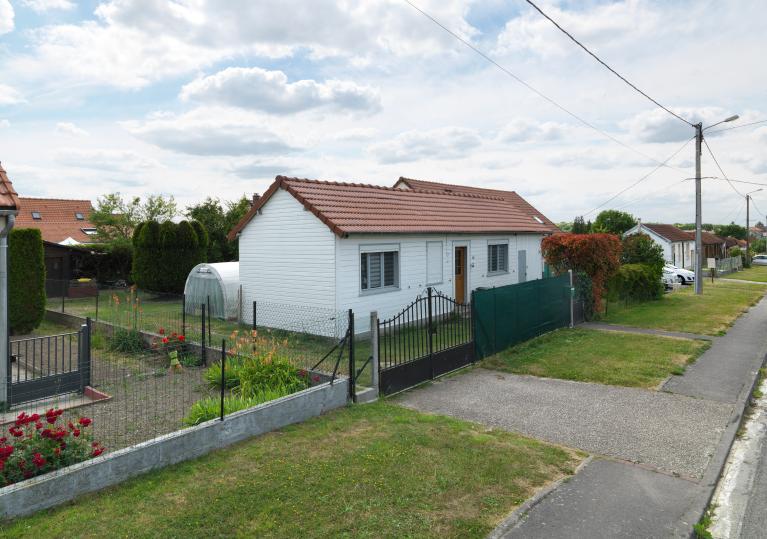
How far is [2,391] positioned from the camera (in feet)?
26.1

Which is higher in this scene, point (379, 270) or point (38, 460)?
point (379, 270)

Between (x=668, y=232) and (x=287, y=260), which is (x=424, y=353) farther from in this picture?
(x=668, y=232)

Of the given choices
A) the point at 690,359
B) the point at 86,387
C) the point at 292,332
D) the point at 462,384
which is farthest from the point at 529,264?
the point at 86,387

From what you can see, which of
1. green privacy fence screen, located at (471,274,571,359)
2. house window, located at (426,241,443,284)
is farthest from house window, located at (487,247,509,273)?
green privacy fence screen, located at (471,274,571,359)

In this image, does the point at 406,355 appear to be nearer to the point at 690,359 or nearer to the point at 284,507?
the point at 284,507

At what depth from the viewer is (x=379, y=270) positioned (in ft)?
48.3

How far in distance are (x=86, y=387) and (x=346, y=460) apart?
5.70m

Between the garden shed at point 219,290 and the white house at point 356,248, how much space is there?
54 centimetres

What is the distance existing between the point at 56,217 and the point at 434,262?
4733 cm

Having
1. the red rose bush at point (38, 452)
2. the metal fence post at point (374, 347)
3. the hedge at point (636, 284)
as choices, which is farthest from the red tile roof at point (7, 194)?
the hedge at point (636, 284)

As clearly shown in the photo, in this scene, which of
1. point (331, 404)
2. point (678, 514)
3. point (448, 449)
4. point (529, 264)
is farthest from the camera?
point (529, 264)

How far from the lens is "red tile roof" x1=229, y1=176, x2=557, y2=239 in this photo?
13.9m

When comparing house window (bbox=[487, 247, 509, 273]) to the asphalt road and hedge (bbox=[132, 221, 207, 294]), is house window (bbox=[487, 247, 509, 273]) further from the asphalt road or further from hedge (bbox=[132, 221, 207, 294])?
the asphalt road

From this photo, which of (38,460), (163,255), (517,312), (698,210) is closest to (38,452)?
(38,460)
